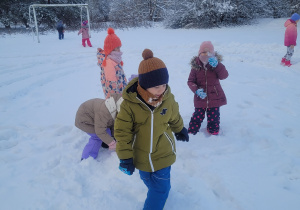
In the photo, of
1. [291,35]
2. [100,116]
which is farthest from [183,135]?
[291,35]

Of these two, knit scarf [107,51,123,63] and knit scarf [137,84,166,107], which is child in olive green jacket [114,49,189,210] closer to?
knit scarf [137,84,166,107]

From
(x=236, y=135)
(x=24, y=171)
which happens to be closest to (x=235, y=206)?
(x=236, y=135)

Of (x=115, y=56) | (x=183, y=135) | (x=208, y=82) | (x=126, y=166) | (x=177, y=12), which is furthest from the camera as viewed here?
(x=177, y=12)

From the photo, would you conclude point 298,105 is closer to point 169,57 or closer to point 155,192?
point 155,192

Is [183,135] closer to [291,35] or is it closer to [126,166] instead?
[126,166]

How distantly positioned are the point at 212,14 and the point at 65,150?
17362mm

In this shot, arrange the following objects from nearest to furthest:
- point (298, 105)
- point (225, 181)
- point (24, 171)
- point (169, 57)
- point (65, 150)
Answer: point (225, 181), point (24, 171), point (65, 150), point (298, 105), point (169, 57)

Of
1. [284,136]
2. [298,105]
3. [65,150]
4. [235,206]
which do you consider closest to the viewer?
[235,206]

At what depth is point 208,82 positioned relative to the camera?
3.22 meters

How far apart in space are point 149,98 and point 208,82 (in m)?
1.78

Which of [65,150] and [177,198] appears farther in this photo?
[65,150]

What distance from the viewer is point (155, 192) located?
1.97 metres

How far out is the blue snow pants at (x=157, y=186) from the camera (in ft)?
6.39

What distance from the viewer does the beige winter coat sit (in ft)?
8.45
